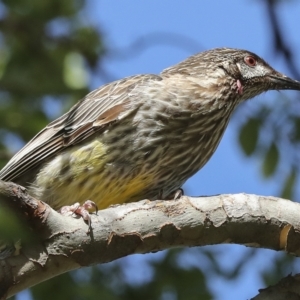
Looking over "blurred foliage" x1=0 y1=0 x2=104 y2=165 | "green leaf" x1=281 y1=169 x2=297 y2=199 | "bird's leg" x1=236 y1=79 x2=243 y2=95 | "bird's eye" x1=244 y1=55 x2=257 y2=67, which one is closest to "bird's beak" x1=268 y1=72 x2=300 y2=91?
"bird's eye" x1=244 y1=55 x2=257 y2=67

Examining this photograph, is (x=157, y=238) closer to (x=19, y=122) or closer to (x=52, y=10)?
(x=19, y=122)

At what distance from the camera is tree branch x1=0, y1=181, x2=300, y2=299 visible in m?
2.94

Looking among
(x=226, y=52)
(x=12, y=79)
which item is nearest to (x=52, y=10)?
(x=12, y=79)

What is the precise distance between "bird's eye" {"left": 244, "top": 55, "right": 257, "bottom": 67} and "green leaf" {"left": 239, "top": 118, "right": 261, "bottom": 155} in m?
0.42

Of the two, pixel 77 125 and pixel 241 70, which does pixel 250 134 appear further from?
pixel 77 125

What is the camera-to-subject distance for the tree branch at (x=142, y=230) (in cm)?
294

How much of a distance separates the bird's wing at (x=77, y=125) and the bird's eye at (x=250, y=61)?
0.76 m

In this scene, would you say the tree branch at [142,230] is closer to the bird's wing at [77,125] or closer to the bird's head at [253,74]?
the bird's wing at [77,125]

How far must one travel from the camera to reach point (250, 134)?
526 cm

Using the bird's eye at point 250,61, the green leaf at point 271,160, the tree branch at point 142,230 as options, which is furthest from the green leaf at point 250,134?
the tree branch at point 142,230

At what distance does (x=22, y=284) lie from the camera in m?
2.95

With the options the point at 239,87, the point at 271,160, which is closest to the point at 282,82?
the point at 239,87

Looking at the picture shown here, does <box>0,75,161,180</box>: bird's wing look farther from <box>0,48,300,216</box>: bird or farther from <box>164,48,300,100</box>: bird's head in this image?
<box>164,48,300,100</box>: bird's head

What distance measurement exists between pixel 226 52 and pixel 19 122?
1.64 meters
